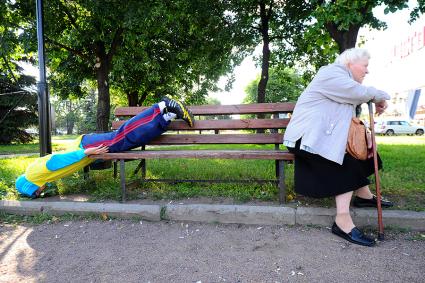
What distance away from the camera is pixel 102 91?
10.2 meters

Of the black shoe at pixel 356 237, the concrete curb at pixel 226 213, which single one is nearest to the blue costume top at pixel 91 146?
the concrete curb at pixel 226 213

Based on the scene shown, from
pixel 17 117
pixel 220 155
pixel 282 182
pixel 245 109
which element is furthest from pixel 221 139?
pixel 17 117

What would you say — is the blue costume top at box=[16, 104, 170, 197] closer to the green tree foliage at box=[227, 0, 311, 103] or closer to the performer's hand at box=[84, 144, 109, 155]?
the performer's hand at box=[84, 144, 109, 155]

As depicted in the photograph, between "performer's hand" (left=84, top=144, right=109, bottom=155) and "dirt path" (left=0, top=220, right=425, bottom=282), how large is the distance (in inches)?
35.0

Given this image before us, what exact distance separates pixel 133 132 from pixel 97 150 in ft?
1.56

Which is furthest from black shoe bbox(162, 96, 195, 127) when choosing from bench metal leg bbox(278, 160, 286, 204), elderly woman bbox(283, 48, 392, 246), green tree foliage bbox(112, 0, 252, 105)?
green tree foliage bbox(112, 0, 252, 105)

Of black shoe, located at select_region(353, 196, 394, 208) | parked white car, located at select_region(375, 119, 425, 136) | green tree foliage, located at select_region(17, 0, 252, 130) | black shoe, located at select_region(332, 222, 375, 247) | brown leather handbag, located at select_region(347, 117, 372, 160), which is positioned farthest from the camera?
parked white car, located at select_region(375, 119, 425, 136)

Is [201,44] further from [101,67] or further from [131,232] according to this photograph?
[131,232]

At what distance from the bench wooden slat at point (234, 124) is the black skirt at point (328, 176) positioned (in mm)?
954

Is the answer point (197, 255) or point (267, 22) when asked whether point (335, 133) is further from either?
point (267, 22)

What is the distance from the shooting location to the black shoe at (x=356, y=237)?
3.01 meters

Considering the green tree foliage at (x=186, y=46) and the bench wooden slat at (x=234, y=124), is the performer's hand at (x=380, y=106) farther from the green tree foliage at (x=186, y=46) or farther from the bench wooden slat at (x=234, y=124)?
the green tree foliage at (x=186, y=46)

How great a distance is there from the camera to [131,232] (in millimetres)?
3492

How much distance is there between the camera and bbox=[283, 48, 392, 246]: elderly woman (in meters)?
3.16
